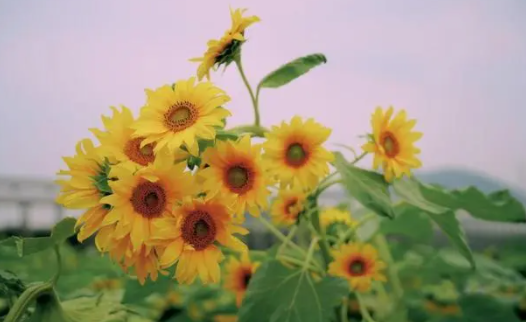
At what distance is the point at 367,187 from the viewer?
0.72 meters

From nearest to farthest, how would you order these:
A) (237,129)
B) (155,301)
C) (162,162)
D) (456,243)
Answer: (162,162) → (237,129) → (456,243) → (155,301)

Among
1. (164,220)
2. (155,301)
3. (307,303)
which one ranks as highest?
(164,220)

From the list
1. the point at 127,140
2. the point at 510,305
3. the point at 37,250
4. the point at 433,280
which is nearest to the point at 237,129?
the point at 127,140

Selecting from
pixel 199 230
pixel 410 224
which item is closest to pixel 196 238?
pixel 199 230

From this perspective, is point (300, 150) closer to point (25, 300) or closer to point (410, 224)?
point (25, 300)

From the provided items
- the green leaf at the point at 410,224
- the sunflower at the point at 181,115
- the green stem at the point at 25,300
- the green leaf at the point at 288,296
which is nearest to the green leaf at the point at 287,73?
the sunflower at the point at 181,115

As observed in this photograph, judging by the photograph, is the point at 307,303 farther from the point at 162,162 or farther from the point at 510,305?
A: the point at 510,305

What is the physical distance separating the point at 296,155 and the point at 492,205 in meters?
0.42

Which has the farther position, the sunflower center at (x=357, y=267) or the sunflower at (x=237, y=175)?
the sunflower center at (x=357, y=267)

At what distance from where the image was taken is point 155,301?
1356 millimetres

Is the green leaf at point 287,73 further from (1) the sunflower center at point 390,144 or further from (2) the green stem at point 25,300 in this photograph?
(2) the green stem at point 25,300

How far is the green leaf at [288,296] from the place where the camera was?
719 millimetres

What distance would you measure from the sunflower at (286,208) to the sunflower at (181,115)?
→ 0.21 m

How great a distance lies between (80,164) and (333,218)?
48 cm
